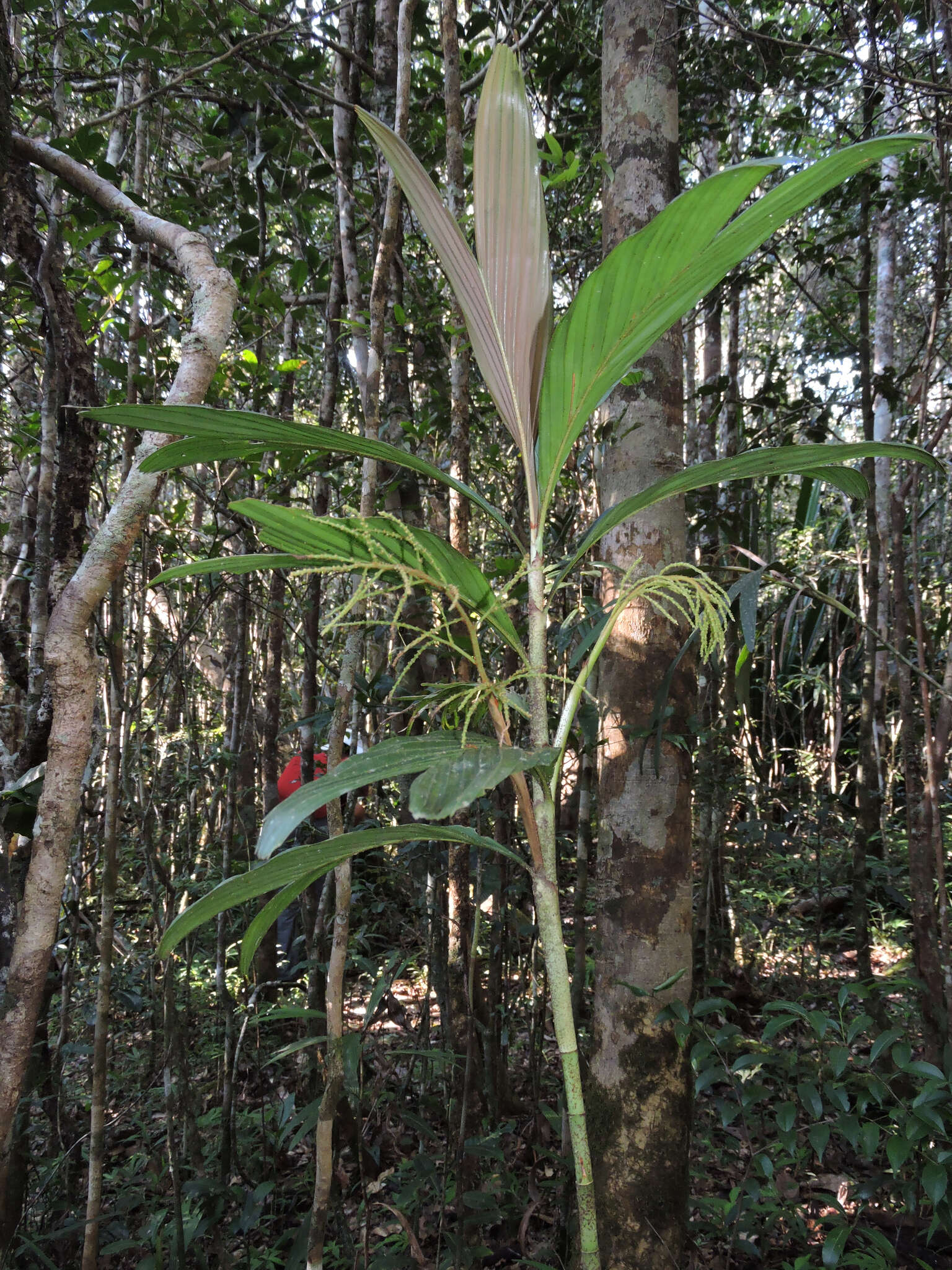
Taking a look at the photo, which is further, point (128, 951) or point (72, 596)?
Result: point (128, 951)

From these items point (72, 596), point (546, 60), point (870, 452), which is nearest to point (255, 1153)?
point (72, 596)

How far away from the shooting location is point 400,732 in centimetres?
208

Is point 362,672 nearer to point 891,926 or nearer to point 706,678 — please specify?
point 706,678

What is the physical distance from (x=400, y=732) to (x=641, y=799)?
792mm

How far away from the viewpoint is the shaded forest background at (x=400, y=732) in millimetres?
1629

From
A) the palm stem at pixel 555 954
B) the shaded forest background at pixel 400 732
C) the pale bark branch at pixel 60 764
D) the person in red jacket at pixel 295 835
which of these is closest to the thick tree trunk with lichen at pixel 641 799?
the shaded forest background at pixel 400 732

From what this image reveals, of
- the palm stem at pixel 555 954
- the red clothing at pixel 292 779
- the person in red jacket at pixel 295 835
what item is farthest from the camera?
the red clothing at pixel 292 779

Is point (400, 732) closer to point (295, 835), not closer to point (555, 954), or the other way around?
point (295, 835)

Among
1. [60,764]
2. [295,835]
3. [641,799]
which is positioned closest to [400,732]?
[641,799]

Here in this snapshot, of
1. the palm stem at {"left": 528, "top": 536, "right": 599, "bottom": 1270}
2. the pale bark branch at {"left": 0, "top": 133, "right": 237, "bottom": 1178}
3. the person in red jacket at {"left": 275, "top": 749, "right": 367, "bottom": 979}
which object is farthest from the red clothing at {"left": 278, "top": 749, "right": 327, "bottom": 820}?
the palm stem at {"left": 528, "top": 536, "right": 599, "bottom": 1270}

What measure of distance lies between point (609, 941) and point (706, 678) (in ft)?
4.48

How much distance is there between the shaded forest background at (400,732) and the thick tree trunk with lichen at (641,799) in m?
0.04

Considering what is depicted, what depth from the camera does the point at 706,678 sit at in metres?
2.67

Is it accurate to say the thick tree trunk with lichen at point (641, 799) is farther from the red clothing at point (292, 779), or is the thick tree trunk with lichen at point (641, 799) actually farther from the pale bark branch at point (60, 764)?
the red clothing at point (292, 779)
